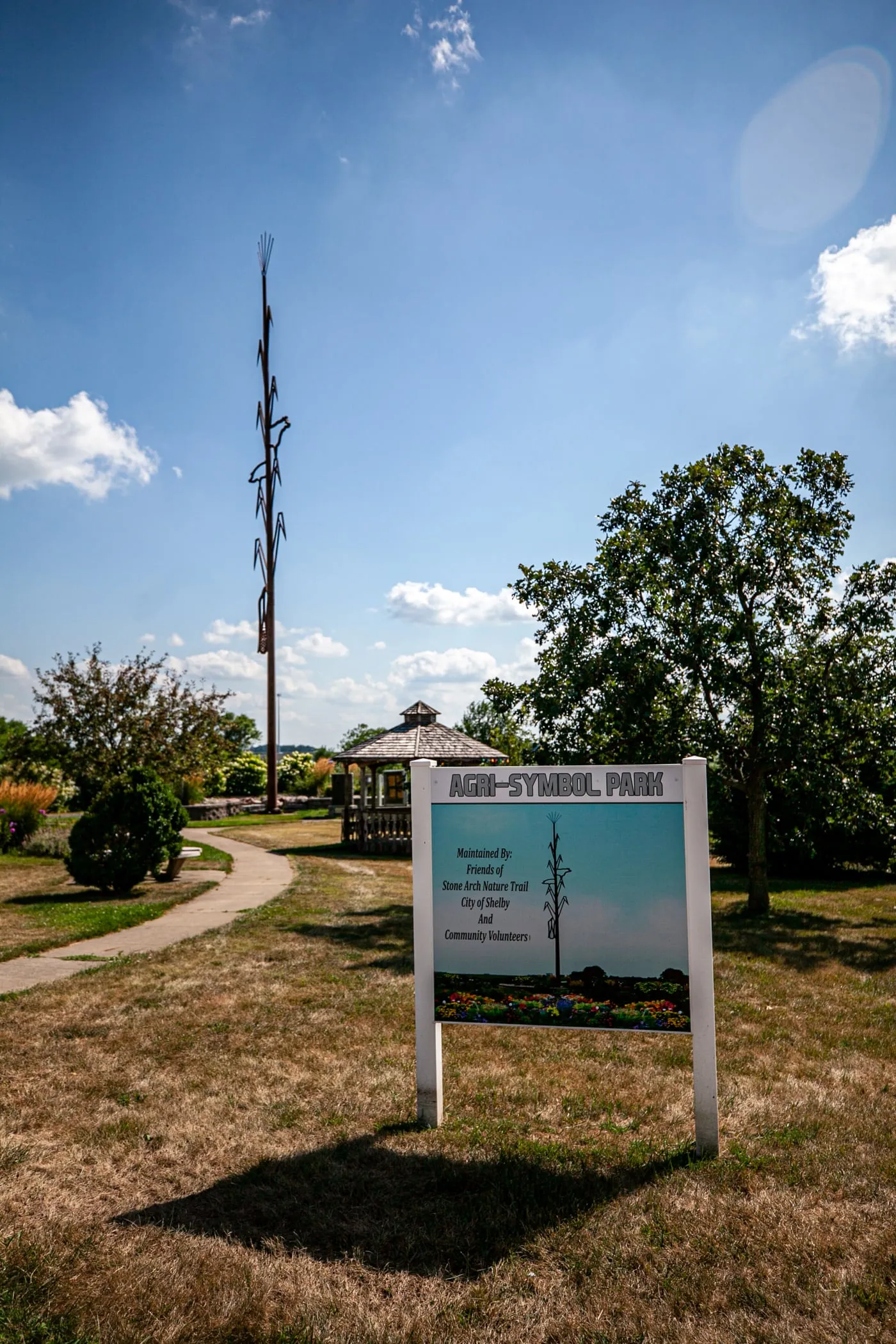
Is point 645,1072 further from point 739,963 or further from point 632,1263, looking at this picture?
point 739,963

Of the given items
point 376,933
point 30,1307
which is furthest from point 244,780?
point 30,1307

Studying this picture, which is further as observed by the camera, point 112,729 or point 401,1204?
point 112,729

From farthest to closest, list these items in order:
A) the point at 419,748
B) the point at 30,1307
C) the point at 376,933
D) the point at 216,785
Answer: the point at 216,785
the point at 419,748
the point at 376,933
the point at 30,1307

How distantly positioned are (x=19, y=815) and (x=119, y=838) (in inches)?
290

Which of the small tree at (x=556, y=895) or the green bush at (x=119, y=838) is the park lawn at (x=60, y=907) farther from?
the small tree at (x=556, y=895)

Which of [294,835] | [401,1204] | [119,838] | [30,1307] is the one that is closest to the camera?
[30,1307]

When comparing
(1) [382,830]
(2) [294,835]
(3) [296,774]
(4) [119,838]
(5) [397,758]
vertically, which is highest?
(5) [397,758]

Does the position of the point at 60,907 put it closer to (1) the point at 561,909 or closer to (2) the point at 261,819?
(1) the point at 561,909

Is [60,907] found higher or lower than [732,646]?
lower

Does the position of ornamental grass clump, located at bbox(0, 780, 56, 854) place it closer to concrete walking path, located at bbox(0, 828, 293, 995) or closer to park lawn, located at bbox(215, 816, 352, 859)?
park lawn, located at bbox(215, 816, 352, 859)

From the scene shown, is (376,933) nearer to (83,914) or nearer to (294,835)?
(83,914)

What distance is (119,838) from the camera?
13.2 metres

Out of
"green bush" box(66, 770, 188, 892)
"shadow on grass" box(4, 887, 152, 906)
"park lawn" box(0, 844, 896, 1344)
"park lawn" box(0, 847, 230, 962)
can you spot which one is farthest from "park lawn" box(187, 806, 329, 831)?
"park lawn" box(0, 844, 896, 1344)

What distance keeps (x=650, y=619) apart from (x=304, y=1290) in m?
9.63
